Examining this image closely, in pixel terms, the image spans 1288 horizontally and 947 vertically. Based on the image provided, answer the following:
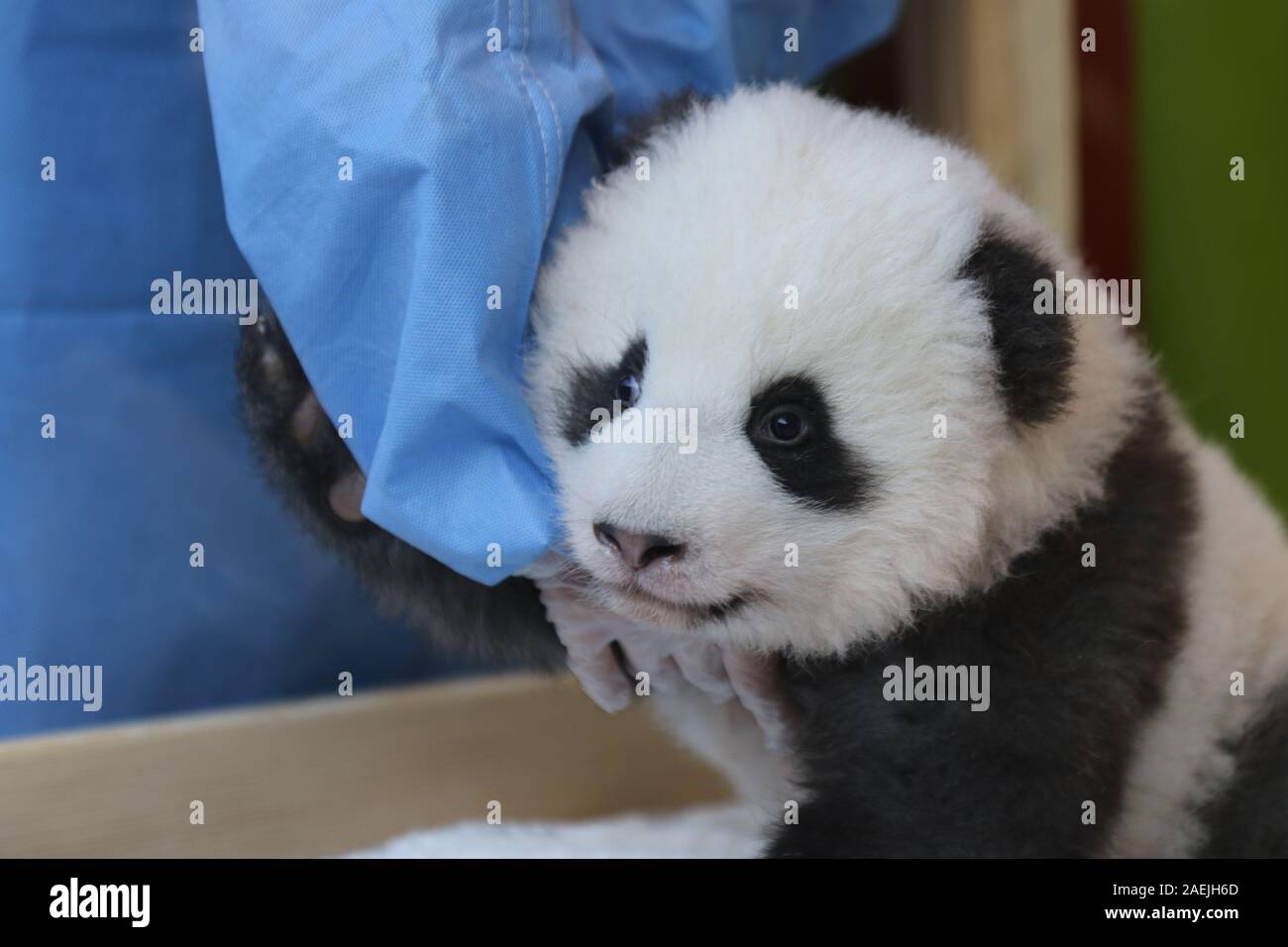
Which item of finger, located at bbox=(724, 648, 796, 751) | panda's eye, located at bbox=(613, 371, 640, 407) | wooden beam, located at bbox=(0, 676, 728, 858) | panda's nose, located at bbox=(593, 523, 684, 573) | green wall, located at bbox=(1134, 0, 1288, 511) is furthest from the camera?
green wall, located at bbox=(1134, 0, 1288, 511)

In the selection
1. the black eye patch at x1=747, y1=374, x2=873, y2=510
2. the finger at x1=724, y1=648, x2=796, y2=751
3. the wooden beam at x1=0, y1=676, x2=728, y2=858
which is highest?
the black eye patch at x1=747, y1=374, x2=873, y2=510

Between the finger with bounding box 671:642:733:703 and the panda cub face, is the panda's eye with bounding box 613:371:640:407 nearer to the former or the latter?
the panda cub face

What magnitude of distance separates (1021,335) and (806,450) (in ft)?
0.80

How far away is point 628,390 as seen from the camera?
1.31 meters

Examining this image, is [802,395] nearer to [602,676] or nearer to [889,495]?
[889,495]

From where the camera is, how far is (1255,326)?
2662mm

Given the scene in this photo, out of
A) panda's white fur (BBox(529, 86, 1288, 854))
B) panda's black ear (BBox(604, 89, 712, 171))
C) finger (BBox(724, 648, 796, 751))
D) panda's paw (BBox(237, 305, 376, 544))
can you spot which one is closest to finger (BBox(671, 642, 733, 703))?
finger (BBox(724, 648, 796, 751))

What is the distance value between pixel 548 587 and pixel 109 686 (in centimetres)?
71

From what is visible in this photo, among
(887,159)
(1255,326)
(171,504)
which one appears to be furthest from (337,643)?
(1255,326)

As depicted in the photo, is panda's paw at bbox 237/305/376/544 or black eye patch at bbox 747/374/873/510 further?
panda's paw at bbox 237/305/376/544

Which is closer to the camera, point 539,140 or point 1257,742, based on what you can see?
point 539,140

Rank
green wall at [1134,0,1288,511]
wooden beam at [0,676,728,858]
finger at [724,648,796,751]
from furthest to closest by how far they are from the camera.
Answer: green wall at [1134,0,1288,511] < wooden beam at [0,676,728,858] < finger at [724,648,796,751]

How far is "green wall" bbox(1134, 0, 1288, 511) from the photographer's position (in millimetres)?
2564
